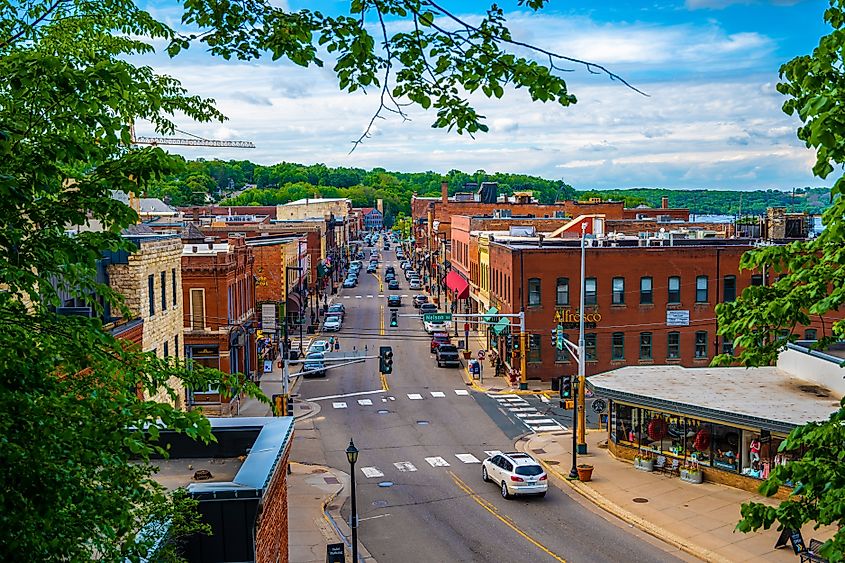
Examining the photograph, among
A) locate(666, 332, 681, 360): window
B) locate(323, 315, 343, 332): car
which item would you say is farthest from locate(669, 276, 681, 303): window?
locate(323, 315, 343, 332): car

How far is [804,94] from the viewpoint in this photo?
9422 millimetres

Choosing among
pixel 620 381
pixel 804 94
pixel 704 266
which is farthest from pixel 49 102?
pixel 704 266

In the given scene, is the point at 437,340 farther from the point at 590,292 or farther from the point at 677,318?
the point at 677,318

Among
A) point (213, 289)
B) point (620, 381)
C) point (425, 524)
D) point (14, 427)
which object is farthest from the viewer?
point (213, 289)

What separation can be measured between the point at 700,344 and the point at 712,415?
25251mm

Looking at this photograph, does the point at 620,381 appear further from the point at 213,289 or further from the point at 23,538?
the point at 23,538

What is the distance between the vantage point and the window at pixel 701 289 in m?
53.7

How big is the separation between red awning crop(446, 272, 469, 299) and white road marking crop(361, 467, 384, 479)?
44782mm

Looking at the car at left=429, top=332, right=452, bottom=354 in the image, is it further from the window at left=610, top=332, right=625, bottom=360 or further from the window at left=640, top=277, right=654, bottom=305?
the window at left=640, top=277, right=654, bottom=305

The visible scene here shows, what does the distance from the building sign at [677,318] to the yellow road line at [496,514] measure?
24.8 metres

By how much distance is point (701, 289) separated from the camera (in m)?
Result: 53.8

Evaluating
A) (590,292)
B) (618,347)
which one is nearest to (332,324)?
(590,292)

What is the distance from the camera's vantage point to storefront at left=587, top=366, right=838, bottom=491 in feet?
93.0

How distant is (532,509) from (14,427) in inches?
940
